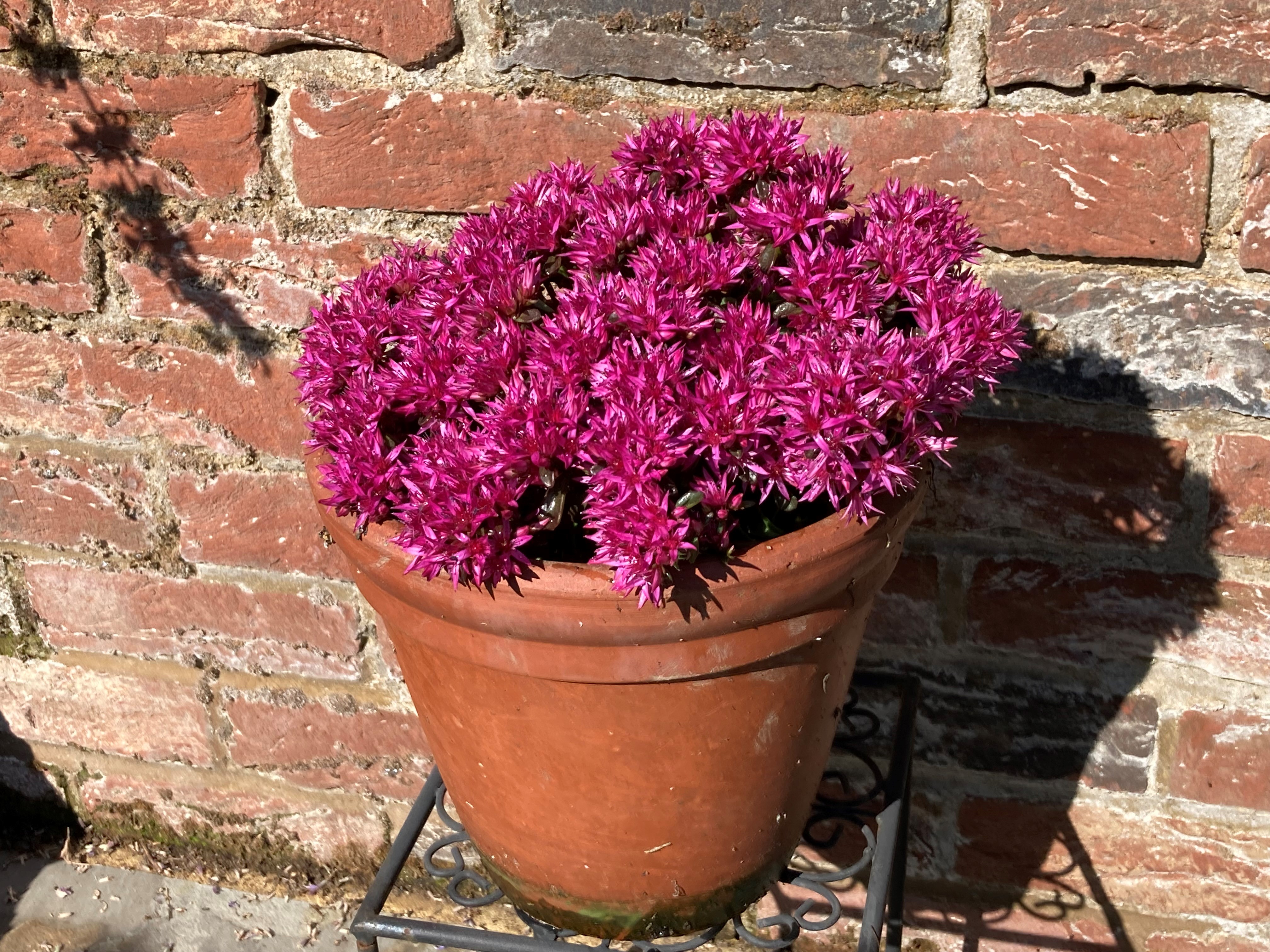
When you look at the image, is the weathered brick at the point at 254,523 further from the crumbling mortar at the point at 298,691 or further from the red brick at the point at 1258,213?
the red brick at the point at 1258,213

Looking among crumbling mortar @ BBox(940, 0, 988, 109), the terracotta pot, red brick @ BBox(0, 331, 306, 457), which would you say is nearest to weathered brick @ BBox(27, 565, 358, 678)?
red brick @ BBox(0, 331, 306, 457)

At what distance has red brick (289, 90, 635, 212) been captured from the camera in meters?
1.35

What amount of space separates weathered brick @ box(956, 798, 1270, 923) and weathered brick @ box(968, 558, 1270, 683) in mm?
240

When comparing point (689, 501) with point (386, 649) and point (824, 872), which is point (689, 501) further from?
point (386, 649)

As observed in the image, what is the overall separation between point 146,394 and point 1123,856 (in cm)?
143

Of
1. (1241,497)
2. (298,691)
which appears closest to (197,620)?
(298,691)

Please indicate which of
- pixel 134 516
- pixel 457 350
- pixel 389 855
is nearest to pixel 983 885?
pixel 389 855

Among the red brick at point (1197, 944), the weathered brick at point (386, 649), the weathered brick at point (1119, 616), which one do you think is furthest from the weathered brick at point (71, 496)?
the red brick at point (1197, 944)

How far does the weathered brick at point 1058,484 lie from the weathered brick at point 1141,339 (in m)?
0.06

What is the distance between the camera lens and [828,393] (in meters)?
0.90

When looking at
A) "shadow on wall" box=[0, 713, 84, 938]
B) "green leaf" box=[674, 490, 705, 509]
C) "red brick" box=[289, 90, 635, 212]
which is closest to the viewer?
"green leaf" box=[674, 490, 705, 509]

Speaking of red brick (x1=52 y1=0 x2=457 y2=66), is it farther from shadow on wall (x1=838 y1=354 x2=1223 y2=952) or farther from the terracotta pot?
shadow on wall (x1=838 y1=354 x2=1223 y2=952)

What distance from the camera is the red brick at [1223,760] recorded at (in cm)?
146

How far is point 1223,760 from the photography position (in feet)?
4.86
